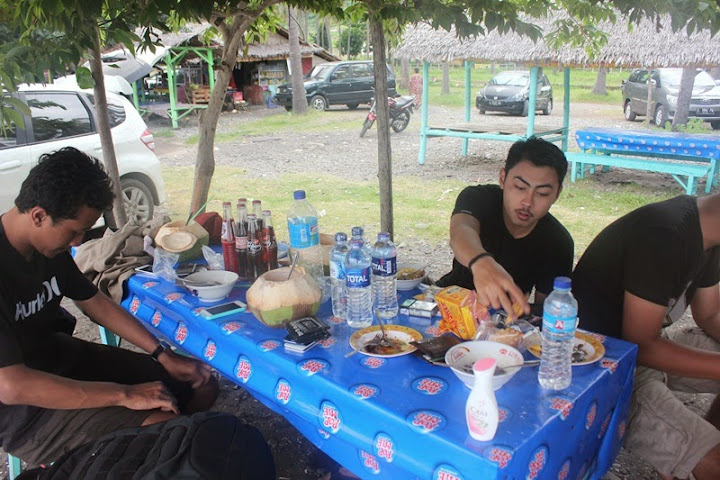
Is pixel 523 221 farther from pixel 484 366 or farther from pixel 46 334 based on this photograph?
pixel 46 334

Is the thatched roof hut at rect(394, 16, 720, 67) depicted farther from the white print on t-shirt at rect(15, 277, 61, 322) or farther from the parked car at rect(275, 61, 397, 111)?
the parked car at rect(275, 61, 397, 111)

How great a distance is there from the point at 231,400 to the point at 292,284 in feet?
4.94

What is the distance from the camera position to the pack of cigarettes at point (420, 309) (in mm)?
2191

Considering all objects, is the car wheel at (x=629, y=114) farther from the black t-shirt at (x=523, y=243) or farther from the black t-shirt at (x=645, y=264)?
the black t-shirt at (x=645, y=264)

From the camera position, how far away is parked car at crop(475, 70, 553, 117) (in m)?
17.0

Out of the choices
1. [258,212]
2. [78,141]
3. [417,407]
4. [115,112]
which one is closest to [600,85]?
[115,112]

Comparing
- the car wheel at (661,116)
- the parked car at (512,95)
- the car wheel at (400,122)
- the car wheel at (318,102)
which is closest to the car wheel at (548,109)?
the parked car at (512,95)

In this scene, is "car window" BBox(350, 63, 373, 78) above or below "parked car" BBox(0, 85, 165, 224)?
above

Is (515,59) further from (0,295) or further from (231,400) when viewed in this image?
(0,295)

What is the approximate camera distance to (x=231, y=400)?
3242 mm

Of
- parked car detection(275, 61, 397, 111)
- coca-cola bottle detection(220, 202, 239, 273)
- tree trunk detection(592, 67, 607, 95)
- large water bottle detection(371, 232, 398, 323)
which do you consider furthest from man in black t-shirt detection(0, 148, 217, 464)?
tree trunk detection(592, 67, 607, 95)

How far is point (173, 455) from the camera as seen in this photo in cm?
160

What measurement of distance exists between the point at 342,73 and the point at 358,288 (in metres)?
18.2

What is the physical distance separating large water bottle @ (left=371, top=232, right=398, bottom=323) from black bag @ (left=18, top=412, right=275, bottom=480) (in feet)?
2.34
